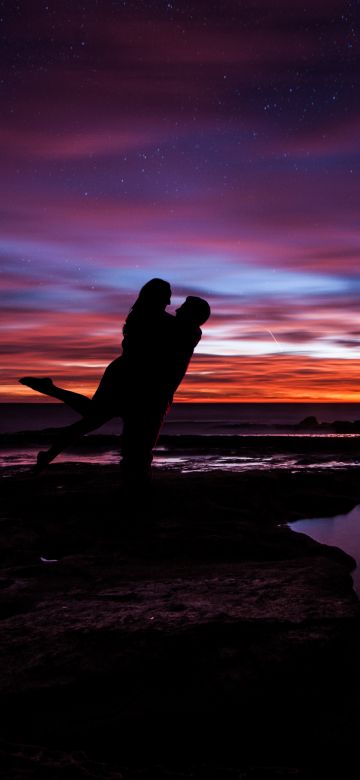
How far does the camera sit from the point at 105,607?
3.69 m

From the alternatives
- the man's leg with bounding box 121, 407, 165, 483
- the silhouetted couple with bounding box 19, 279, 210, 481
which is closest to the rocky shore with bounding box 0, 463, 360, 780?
the man's leg with bounding box 121, 407, 165, 483

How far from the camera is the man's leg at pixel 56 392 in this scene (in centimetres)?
598

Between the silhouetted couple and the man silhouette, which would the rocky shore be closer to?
the man silhouette

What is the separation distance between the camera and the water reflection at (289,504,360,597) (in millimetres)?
7883

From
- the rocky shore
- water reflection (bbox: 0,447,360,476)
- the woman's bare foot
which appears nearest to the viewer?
the rocky shore

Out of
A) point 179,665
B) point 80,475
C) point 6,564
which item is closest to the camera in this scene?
point 179,665

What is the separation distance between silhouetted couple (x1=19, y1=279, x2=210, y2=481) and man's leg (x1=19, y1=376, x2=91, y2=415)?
11 millimetres

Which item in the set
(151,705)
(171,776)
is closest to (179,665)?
(151,705)

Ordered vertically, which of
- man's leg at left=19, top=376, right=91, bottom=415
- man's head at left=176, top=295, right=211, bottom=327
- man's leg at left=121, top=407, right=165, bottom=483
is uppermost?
man's head at left=176, top=295, right=211, bottom=327

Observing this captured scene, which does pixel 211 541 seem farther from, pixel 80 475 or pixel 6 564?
pixel 80 475

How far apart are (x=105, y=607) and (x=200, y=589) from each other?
2.44 ft

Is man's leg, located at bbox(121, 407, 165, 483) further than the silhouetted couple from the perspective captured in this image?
Yes

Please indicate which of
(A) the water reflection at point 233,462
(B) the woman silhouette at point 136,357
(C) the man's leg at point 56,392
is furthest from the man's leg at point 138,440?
(A) the water reflection at point 233,462

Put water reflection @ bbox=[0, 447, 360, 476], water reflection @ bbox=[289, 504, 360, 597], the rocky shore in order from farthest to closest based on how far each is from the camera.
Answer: water reflection @ bbox=[0, 447, 360, 476] → water reflection @ bbox=[289, 504, 360, 597] → the rocky shore
